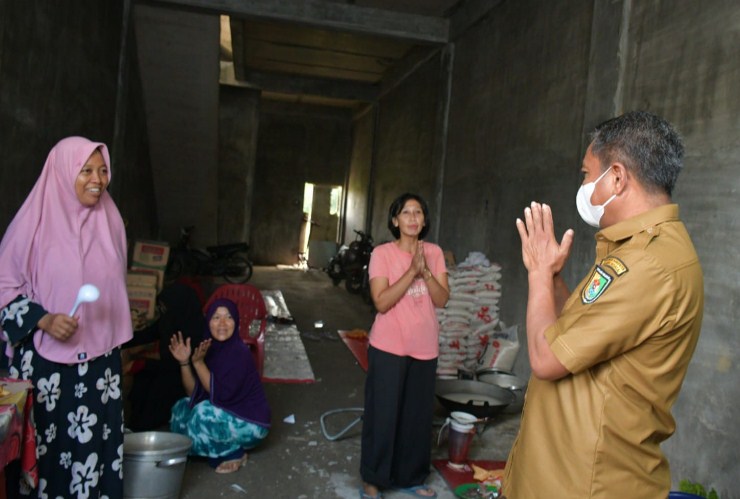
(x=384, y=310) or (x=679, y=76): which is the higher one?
(x=679, y=76)

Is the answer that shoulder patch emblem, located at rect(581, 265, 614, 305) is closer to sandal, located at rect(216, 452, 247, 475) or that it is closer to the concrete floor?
the concrete floor

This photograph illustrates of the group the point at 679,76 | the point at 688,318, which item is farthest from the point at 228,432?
the point at 679,76

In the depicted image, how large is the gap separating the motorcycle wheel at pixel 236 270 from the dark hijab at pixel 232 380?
A: 22.3 feet

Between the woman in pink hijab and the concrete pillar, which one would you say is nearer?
the woman in pink hijab

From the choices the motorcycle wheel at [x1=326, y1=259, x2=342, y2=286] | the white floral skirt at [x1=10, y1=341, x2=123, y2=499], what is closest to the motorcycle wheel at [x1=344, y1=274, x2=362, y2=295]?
the motorcycle wheel at [x1=326, y1=259, x2=342, y2=286]

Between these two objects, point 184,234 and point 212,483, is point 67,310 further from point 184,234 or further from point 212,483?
point 184,234

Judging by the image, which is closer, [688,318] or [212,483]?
[688,318]

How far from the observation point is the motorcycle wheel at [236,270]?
9.66 m

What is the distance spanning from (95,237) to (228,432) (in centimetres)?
128

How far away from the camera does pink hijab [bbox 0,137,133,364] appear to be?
1986mm

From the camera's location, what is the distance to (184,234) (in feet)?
30.7

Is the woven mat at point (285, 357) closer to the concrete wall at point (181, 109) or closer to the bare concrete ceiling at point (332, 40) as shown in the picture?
the concrete wall at point (181, 109)

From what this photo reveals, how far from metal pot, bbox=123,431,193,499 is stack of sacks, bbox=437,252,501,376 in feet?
9.20

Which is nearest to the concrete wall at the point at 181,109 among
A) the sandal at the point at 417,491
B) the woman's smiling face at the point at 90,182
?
the woman's smiling face at the point at 90,182
